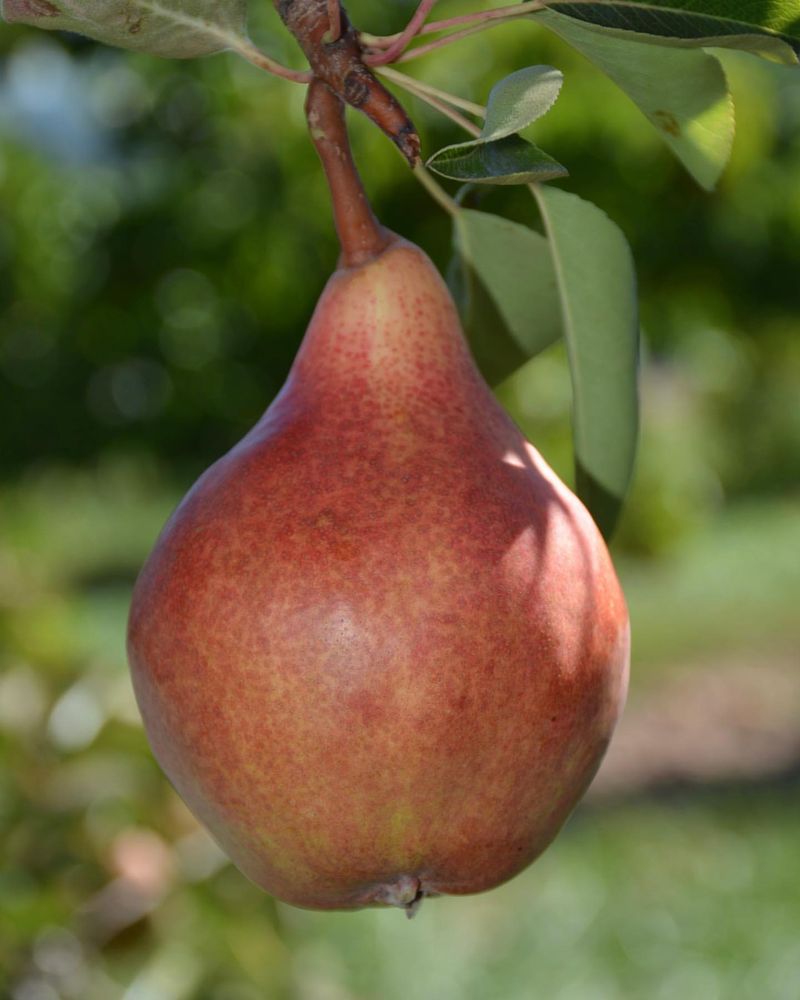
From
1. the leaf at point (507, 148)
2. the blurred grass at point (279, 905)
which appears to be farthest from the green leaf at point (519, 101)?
the blurred grass at point (279, 905)

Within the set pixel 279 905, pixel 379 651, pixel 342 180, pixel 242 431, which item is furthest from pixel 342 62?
pixel 242 431

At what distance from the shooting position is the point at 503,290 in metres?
0.70

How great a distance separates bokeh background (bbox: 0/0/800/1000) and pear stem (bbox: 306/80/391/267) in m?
1.14

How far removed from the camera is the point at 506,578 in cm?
49

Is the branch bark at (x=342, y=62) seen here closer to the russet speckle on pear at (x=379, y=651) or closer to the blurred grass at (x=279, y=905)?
the russet speckle on pear at (x=379, y=651)

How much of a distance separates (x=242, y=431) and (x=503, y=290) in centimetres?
337

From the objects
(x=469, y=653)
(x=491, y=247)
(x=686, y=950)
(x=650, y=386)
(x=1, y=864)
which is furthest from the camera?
(x=650, y=386)

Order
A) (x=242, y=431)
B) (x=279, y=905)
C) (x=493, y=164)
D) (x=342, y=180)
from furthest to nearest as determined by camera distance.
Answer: (x=242, y=431), (x=279, y=905), (x=342, y=180), (x=493, y=164)

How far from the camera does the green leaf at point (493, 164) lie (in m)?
0.40

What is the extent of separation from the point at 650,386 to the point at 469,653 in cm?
1042

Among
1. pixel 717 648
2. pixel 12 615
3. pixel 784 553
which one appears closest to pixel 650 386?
pixel 784 553

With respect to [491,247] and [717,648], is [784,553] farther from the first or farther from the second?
[491,247]

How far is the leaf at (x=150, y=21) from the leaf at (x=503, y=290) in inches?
7.7

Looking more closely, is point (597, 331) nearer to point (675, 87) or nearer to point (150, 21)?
point (675, 87)
